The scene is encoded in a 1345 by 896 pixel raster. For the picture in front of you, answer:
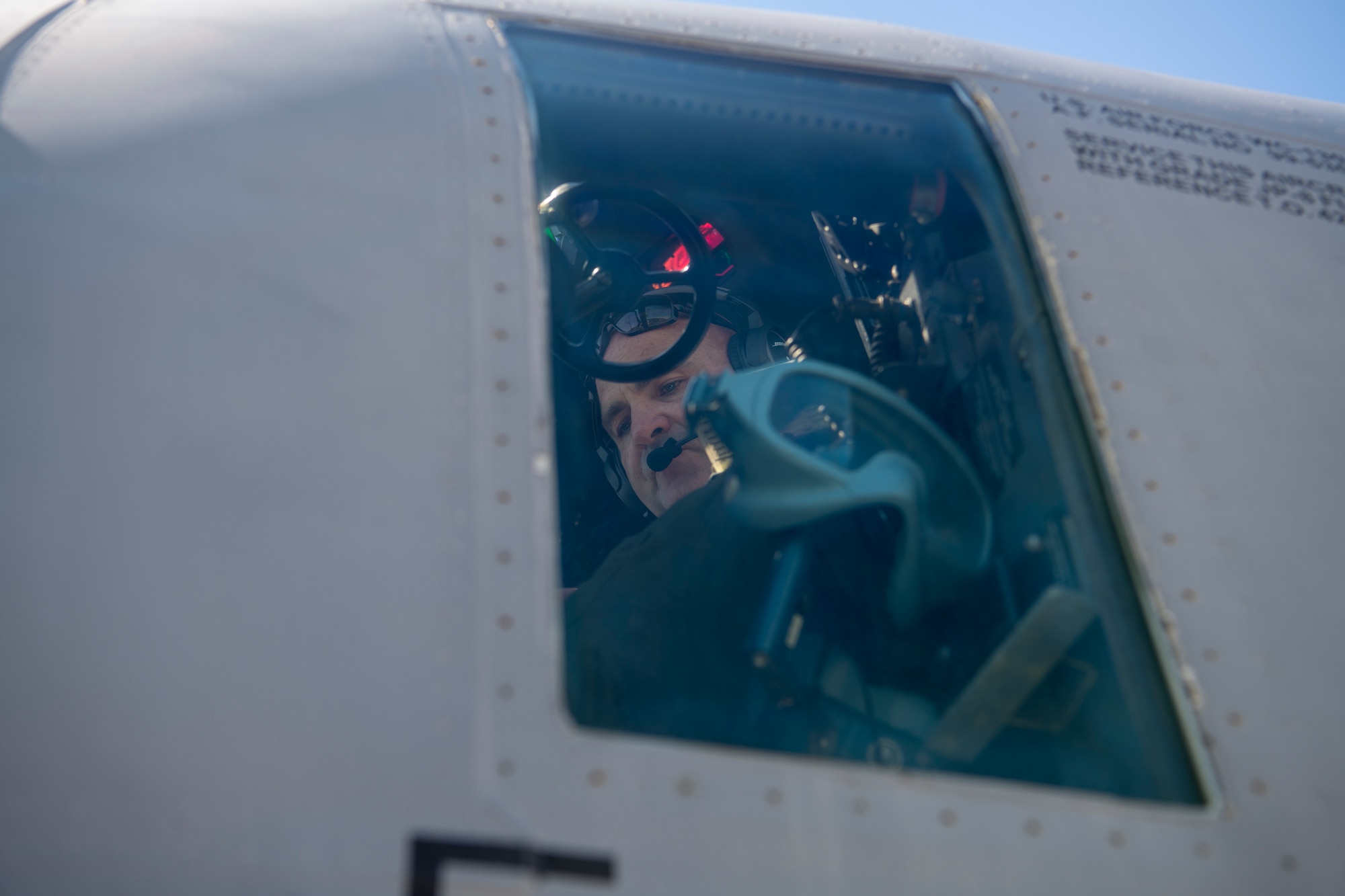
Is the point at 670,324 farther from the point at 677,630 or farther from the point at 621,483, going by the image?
the point at 677,630

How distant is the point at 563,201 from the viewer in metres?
1.78

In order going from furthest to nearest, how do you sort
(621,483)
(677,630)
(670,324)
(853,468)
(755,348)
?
(621,483) < (755,348) < (670,324) < (677,630) < (853,468)

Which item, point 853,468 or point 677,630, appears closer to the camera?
point 853,468

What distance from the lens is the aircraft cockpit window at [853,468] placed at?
1199 mm

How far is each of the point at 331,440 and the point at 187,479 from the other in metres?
0.14

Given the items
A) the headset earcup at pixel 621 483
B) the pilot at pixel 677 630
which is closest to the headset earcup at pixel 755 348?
the pilot at pixel 677 630

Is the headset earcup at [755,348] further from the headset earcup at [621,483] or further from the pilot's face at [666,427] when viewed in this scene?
the headset earcup at [621,483]

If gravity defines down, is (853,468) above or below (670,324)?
below

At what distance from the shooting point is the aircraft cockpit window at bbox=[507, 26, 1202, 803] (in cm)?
120

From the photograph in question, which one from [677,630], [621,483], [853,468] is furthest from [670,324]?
[853,468]

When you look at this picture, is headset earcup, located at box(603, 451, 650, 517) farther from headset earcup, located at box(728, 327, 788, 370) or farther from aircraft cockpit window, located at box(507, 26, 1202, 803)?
aircraft cockpit window, located at box(507, 26, 1202, 803)

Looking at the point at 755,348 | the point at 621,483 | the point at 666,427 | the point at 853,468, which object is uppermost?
the point at 755,348

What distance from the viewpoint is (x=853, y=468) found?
141cm

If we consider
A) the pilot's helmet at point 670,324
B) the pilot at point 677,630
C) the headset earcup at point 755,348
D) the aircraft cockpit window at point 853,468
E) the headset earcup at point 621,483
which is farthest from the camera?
the headset earcup at point 621,483
